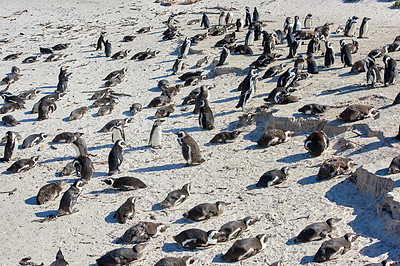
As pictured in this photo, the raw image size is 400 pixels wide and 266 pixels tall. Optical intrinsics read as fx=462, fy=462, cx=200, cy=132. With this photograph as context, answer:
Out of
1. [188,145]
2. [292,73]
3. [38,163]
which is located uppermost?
[292,73]

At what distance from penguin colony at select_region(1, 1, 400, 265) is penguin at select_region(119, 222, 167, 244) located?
0.01m

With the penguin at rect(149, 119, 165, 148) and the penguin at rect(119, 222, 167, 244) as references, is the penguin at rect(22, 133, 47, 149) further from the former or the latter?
the penguin at rect(119, 222, 167, 244)

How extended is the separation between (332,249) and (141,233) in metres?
2.53

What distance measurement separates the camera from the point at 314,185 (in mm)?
7160

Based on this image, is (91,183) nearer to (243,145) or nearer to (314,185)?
(243,145)

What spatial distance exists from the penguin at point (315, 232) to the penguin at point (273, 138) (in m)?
3.10

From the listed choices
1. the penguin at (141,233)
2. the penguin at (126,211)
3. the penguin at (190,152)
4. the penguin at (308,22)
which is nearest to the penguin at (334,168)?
the penguin at (190,152)

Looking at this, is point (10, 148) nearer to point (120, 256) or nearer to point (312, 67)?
point (120, 256)

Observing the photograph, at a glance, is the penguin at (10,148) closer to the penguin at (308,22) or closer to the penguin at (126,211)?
the penguin at (126,211)

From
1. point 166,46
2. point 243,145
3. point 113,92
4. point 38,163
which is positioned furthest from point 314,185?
point 166,46

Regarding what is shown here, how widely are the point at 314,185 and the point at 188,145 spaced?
99.7 inches

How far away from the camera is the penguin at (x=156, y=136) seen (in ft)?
31.5

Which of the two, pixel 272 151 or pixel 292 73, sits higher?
pixel 292 73

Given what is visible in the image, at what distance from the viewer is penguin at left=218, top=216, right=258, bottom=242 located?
6020 mm
